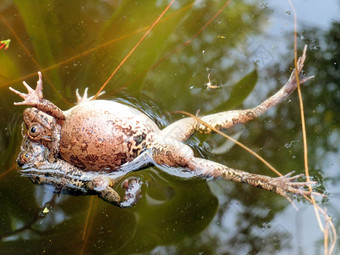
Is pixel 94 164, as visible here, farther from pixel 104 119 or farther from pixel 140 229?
pixel 140 229

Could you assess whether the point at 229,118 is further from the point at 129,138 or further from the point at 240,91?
the point at 129,138

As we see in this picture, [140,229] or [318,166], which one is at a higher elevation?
[318,166]

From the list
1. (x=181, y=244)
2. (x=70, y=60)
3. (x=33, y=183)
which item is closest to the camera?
(x=181, y=244)

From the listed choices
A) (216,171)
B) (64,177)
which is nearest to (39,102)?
(64,177)

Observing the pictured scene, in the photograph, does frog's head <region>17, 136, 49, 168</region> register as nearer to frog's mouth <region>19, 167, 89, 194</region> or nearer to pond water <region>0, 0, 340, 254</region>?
frog's mouth <region>19, 167, 89, 194</region>

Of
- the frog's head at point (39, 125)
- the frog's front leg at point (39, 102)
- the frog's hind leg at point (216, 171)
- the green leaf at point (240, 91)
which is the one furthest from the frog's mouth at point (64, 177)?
the green leaf at point (240, 91)

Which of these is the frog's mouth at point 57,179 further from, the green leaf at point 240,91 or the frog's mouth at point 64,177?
the green leaf at point 240,91

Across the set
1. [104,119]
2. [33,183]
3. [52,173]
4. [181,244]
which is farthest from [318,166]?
[33,183]
